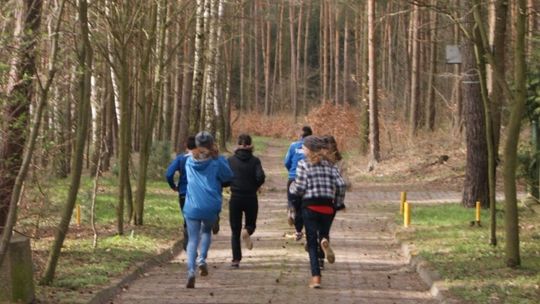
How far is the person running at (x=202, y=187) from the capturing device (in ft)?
40.8

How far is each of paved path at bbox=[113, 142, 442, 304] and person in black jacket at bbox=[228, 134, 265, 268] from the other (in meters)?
0.63

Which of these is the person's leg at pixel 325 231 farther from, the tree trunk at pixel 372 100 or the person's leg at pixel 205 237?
the tree trunk at pixel 372 100

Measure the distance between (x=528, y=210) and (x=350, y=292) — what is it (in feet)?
32.3

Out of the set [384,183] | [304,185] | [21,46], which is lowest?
[384,183]

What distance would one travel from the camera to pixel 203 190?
12.4 metres

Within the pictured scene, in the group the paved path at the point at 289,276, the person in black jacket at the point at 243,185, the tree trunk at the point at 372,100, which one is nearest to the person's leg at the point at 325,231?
the paved path at the point at 289,276

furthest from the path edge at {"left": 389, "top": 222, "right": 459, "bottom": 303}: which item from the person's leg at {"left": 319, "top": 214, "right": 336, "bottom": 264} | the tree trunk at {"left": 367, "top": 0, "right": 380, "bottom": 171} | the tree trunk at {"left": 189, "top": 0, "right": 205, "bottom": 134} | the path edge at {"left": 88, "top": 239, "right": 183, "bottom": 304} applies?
the tree trunk at {"left": 367, "top": 0, "right": 380, "bottom": 171}

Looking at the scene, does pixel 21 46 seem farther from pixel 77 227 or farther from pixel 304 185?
pixel 77 227

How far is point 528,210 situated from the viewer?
20.8m

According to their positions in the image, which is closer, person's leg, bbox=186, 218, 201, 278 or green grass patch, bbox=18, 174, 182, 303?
green grass patch, bbox=18, 174, 182, 303

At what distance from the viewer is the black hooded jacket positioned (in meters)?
14.1

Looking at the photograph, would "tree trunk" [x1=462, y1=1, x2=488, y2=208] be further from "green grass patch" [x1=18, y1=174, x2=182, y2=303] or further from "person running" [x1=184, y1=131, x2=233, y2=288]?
"person running" [x1=184, y1=131, x2=233, y2=288]

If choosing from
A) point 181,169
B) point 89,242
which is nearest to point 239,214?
point 181,169

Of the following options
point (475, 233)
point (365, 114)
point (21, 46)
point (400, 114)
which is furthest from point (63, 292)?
point (400, 114)
